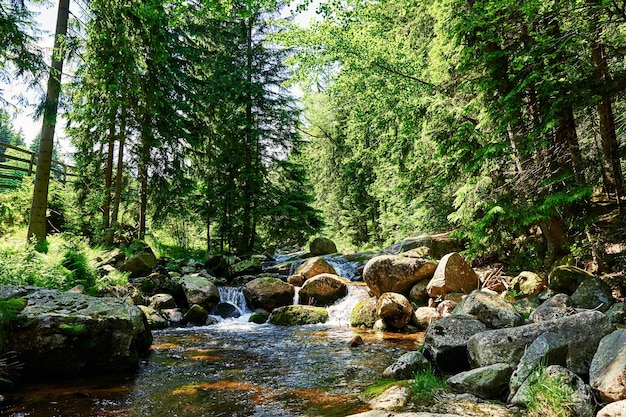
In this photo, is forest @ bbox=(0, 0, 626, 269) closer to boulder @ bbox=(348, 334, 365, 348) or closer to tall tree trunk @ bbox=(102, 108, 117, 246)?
tall tree trunk @ bbox=(102, 108, 117, 246)

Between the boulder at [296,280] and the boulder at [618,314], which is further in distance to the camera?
the boulder at [296,280]

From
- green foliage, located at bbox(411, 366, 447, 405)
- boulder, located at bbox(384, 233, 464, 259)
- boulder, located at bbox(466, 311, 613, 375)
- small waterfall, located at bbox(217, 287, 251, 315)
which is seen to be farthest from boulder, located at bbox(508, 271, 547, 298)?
small waterfall, located at bbox(217, 287, 251, 315)

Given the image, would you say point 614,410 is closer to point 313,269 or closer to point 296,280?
point 296,280

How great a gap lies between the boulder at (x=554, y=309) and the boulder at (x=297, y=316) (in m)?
5.87

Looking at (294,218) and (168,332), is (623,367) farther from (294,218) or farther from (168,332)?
(294,218)

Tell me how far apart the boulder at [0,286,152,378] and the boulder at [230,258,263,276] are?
9.02 metres

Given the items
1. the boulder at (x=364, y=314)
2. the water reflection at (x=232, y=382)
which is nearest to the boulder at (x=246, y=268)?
the boulder at (x=364, y=314)

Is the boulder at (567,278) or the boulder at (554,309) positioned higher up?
the boulder at (567,278)

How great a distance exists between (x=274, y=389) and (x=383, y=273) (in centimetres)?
638

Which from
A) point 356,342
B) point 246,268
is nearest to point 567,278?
point 356,342

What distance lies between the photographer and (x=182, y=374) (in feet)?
21.3

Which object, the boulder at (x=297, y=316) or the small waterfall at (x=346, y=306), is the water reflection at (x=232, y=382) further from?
the small waterfall at (x=346, y=306)

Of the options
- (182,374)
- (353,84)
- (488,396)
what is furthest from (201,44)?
(488,396)

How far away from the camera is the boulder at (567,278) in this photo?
25.6ft
